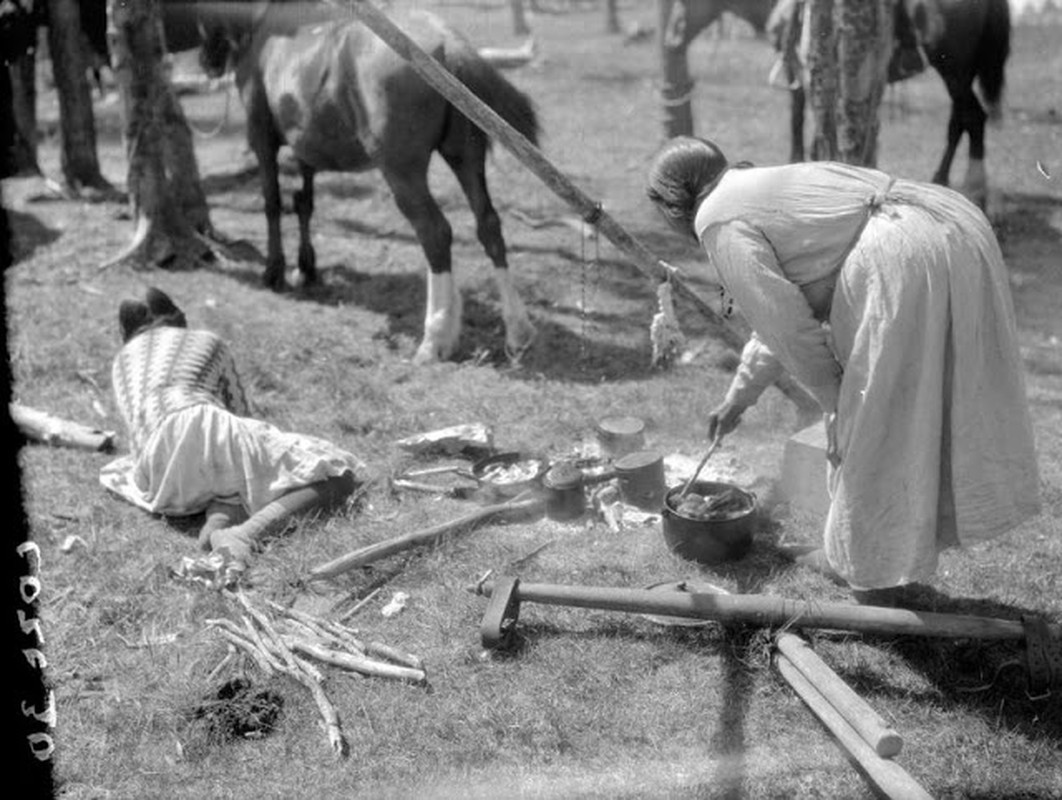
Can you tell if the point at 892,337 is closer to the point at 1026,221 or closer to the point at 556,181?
the point at 556,181

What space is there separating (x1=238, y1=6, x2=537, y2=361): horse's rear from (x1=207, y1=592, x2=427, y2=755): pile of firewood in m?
3.22

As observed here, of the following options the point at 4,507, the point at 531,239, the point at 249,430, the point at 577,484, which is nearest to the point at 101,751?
the point at 4,507

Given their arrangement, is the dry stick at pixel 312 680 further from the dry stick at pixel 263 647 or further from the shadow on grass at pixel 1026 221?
the shadow on grass at pixel 1026 221

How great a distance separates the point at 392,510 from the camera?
5.71m

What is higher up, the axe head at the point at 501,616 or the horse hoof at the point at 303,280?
the axe head at the point at 501,616

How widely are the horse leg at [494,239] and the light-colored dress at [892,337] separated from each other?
151 inches

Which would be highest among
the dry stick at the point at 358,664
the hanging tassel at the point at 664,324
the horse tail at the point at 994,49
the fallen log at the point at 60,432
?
the horse tail at the point at 994,49

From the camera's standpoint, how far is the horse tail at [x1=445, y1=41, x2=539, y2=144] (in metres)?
7.27

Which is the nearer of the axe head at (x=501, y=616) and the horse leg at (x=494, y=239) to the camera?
the axe head at (x=501, y=616)

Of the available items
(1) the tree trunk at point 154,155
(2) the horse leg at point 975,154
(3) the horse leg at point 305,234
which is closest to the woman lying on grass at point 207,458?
(3) the horse leg at point 305,234

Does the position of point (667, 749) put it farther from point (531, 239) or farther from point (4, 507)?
point (531, 239)

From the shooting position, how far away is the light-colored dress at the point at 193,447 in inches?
218

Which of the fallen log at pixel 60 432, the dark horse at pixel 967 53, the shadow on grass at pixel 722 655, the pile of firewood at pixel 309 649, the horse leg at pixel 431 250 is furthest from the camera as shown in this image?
the dark horse at pixel 967 53

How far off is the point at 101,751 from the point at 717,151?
3.01 meters
